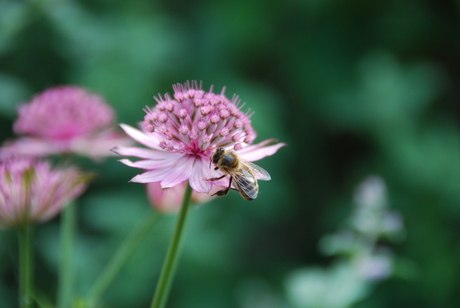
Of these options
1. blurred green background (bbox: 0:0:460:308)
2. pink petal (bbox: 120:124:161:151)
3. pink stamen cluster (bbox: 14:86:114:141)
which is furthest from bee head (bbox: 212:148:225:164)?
blurred green background (bbox: 0:0:460:308)

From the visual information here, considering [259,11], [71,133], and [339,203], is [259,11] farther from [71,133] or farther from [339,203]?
[71,133]

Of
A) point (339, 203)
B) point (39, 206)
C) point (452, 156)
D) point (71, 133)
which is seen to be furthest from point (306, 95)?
point (39, 206)

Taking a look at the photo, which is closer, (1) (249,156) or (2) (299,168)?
(1) (249,156)

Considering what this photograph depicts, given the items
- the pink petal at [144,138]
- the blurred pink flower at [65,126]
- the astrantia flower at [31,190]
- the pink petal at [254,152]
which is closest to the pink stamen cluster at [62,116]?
the blurred pink flower at [65,126]

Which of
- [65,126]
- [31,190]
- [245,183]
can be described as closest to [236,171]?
[245,183]

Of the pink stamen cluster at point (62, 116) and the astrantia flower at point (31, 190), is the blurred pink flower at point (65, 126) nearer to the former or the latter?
the pink stamen cluster at point (62, 116)

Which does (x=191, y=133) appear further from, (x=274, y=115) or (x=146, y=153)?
(x=274, y=115)
